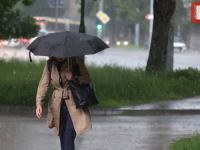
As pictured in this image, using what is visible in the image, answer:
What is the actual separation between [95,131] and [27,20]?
892 centimetres

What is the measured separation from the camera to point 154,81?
47.6ft

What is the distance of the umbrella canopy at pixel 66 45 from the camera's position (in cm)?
514

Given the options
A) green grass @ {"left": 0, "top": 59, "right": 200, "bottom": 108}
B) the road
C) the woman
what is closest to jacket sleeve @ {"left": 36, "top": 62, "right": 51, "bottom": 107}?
the woman

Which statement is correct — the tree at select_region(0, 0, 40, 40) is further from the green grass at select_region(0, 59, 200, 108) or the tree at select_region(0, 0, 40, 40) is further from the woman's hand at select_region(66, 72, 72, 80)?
the woman's hand at select_region(66, 72, 72, 80)

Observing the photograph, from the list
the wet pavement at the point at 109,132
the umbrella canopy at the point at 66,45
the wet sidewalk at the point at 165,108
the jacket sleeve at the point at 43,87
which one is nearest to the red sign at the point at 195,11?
the wet pavement at the point at 109,132

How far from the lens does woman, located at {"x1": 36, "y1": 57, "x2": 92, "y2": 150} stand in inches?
209

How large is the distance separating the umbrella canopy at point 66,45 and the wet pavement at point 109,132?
8.36 ft

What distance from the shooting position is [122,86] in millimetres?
13641

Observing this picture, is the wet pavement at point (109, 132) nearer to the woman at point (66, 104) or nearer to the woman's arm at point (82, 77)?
the woman at point (66, 104)

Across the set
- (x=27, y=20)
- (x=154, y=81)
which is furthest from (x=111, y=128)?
(x=27, y=20)

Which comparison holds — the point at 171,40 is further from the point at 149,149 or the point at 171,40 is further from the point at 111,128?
the point at 149,149

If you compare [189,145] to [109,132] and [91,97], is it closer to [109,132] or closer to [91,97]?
[91,97]

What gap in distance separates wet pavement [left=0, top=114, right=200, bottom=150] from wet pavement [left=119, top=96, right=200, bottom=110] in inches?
21.8

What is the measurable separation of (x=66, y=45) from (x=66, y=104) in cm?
68
